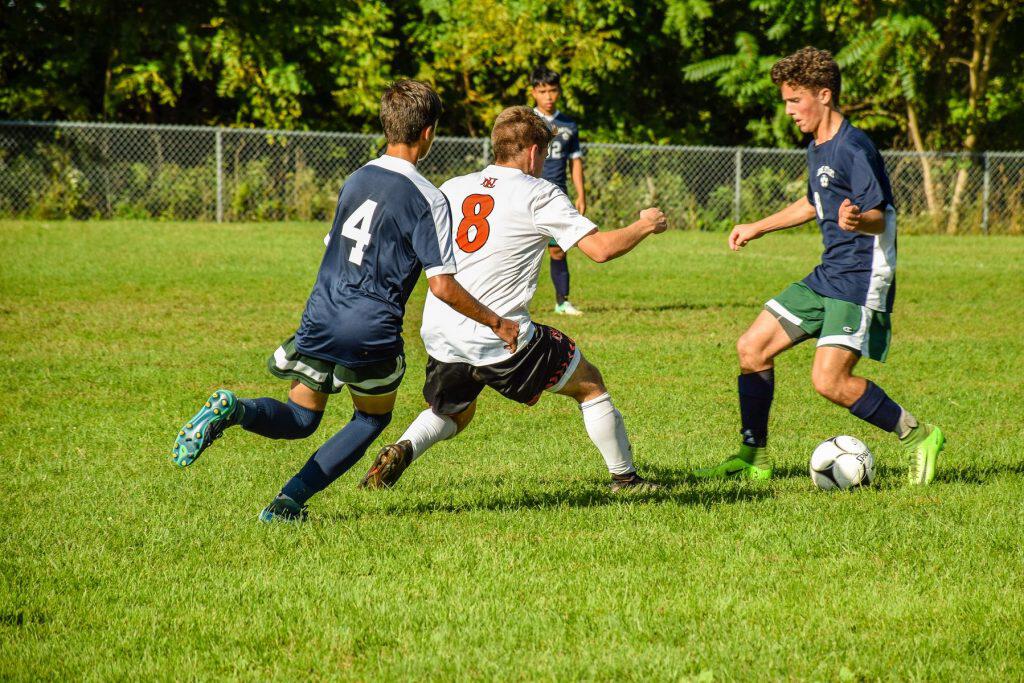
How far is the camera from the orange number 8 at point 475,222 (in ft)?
16.8

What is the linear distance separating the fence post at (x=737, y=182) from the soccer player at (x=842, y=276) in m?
18.1

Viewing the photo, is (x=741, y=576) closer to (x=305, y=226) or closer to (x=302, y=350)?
(x=302, y=350)

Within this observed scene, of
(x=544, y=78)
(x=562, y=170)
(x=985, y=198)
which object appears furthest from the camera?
(x=985, y=198)

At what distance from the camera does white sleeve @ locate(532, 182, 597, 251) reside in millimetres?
4988

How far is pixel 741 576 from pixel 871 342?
5.96 feet

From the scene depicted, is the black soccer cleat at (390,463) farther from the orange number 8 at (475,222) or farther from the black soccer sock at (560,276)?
the black soccer sock at (560,276)

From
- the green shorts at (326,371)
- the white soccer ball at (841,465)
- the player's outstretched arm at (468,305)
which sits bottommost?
the white soccer ball at (841,465)

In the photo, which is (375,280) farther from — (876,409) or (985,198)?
(985,198)

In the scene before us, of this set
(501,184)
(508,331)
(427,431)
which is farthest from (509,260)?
(427,431)

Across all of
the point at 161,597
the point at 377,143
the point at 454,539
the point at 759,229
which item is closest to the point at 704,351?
the point at 759,229

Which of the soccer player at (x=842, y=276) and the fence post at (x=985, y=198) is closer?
the soccer player at (x=842, y=276)

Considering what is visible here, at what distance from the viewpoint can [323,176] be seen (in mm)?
22859

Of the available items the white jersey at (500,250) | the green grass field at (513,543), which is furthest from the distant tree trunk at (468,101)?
the white jersey at (500,250)

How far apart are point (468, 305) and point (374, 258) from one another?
0.42 meters
